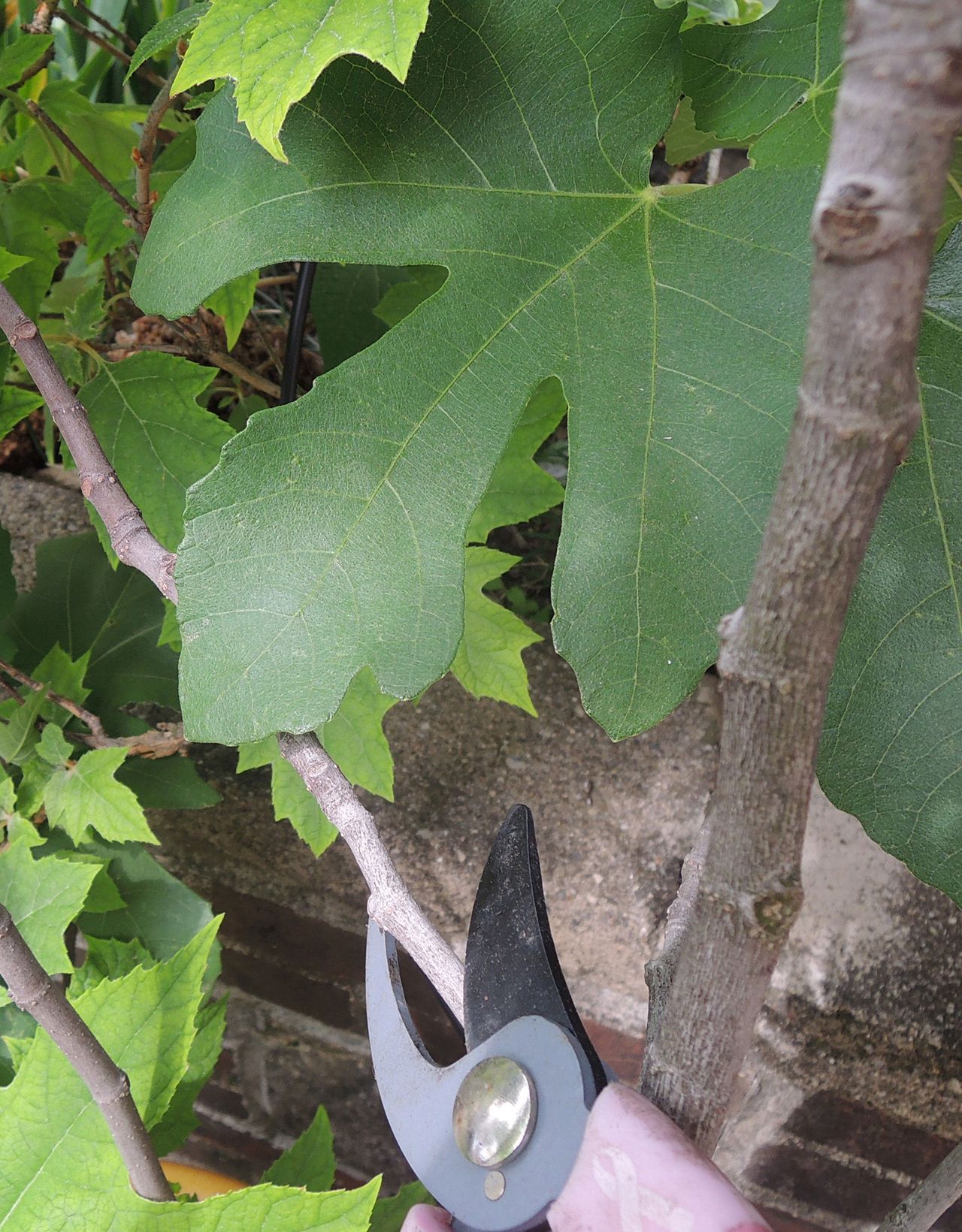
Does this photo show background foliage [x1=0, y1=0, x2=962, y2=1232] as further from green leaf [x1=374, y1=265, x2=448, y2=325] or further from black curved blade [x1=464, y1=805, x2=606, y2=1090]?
green leaf [x1=374, y1=265, x2=448, y2=325]

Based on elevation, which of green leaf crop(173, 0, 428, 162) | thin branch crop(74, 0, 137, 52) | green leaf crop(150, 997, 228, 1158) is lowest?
green leaf crop(150, 997, 228, 1158)

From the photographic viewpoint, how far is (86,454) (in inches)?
22.2

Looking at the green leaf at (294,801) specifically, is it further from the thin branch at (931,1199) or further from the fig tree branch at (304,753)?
the thin branch at (931,1199)

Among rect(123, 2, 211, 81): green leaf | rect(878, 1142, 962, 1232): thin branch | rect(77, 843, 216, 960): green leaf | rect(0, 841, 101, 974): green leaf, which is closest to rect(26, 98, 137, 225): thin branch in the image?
rect(123, 2, 211, 81): green leaf

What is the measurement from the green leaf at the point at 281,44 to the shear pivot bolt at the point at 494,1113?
435mm

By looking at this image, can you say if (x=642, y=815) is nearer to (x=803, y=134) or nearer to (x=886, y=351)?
(x=803, y=134)

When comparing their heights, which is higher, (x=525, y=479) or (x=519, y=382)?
(x=519, y=382)

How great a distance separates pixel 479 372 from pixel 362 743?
0.39 metres

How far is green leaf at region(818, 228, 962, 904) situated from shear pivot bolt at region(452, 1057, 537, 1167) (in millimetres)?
220

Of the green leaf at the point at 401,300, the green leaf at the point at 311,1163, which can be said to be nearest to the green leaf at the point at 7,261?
the green leaf at the point at 401,300

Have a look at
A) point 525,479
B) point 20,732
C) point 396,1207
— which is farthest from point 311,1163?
point 525,479

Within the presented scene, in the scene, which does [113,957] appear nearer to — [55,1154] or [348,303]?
[55,1154]

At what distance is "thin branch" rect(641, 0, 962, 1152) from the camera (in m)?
0.20

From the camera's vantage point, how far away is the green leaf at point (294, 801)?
2.72 feet
